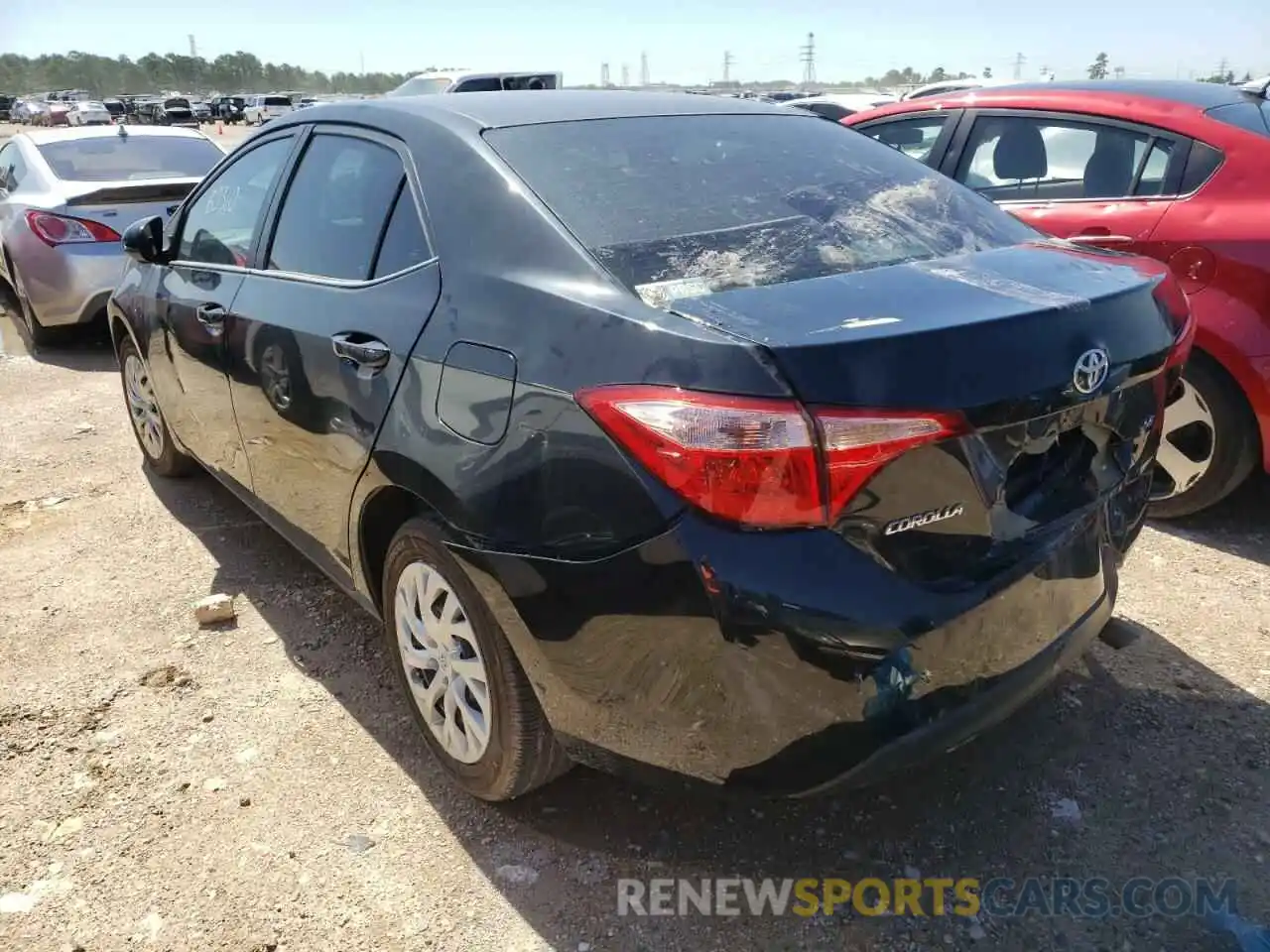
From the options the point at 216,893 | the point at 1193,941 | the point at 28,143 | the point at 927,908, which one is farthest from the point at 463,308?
the point at 28,143

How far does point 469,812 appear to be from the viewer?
8.30ft

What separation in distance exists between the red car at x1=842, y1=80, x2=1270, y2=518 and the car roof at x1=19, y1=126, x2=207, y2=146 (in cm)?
627

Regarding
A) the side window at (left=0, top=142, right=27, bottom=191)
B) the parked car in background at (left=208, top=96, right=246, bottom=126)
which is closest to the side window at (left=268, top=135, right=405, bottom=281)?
the side window at (left=0, top=142, right=27, bottom=191)

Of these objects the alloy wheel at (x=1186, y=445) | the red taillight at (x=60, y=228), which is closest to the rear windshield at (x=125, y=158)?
the red taillight at (x=60, y=228)

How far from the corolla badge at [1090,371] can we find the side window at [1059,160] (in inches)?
95.5

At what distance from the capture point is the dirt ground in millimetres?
2188

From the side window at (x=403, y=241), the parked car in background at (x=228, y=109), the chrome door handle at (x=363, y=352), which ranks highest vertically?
the side window at (x=403, y=241)

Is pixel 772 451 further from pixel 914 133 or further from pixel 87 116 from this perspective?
pixel 87 116

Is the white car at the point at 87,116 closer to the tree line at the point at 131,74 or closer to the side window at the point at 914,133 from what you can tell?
the side window at the point at 914,133

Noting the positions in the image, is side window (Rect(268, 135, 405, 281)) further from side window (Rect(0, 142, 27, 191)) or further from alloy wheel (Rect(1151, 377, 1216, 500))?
side window (Rect(0, 142, 27, 191))

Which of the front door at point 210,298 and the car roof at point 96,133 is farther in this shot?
the car roof at point 96,133

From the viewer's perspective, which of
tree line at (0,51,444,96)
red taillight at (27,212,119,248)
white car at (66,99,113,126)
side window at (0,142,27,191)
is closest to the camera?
red taillight at (27,212,119,248)

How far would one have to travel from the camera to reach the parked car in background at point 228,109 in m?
54.9

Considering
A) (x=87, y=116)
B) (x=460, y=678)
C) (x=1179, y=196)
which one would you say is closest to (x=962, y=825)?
(x=460, y=678)
